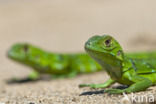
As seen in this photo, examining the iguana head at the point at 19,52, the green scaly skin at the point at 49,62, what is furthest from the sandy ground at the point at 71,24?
the iguana head at the point at 19,52

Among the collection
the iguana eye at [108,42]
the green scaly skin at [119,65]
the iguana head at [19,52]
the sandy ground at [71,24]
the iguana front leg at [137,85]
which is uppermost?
the sandy ground at [71,24]

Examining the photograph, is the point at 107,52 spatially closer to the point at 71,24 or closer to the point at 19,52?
the point at 19,52

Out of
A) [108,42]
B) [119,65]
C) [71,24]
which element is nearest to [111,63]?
[119,65]

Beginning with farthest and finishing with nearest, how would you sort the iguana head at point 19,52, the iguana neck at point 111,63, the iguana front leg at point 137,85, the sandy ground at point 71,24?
the sandy ground at point 71,24
the iguana head at point 19,52
the iguana neck at point 111,63
the iguana front leg at point 137,85

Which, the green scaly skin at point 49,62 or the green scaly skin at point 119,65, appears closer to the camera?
the green scaly skin at point 119,65

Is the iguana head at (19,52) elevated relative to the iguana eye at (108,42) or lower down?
elevated

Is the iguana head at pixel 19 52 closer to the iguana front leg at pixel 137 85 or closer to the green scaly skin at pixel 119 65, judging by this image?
the green scaly skin at pixel 119 65

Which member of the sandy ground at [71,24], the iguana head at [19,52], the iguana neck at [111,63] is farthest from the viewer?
the sandy ground at [71,24]
